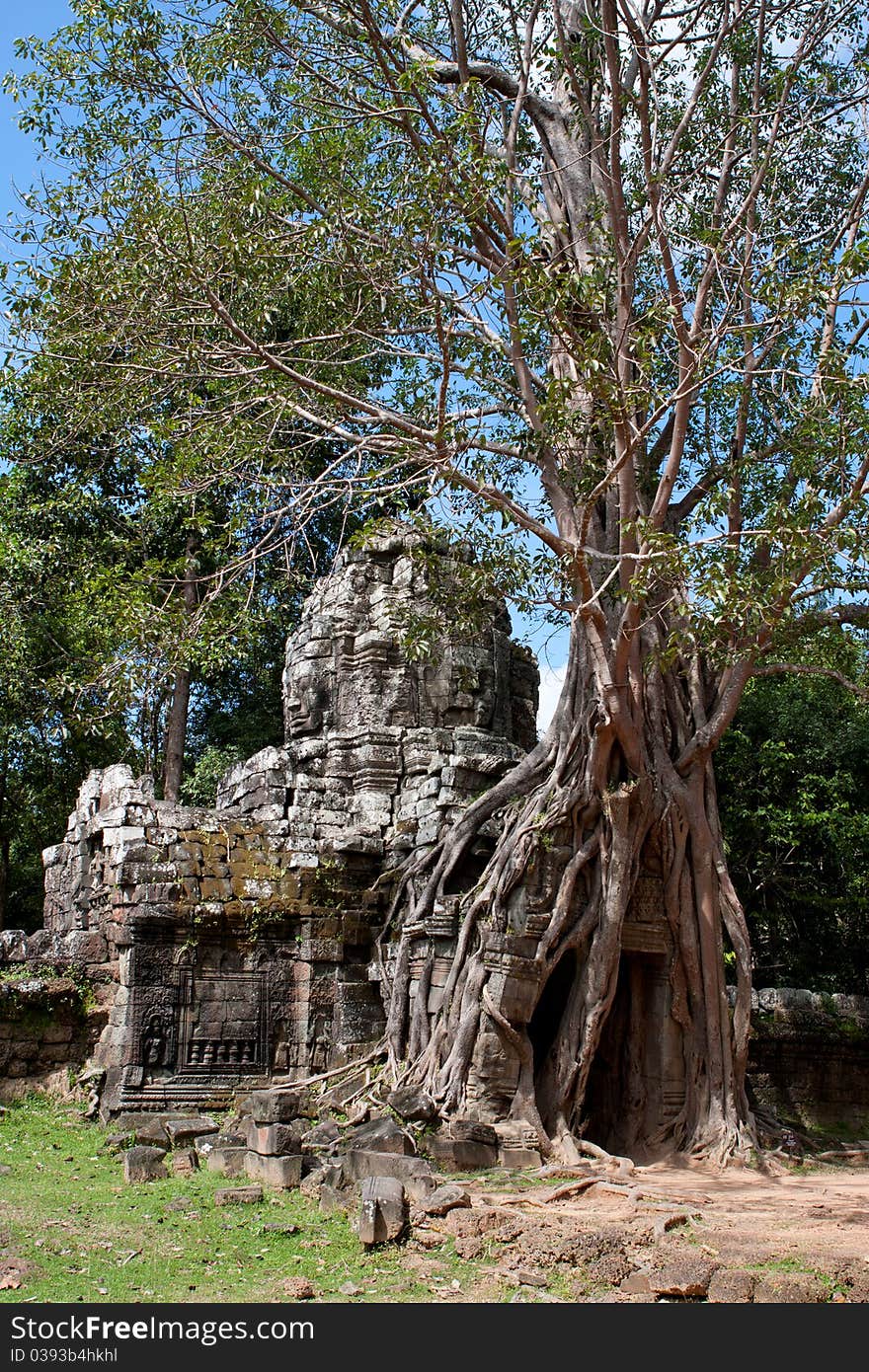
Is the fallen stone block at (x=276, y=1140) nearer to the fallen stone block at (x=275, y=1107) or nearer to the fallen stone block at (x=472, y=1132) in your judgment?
the fallen stone block at (x=275, y=1107)

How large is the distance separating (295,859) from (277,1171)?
356 centimetres

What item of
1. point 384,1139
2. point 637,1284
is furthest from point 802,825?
point 637,1284

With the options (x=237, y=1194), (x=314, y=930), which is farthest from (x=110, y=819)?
(x=237, y=1194)

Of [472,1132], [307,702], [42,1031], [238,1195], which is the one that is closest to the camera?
[238,1195]

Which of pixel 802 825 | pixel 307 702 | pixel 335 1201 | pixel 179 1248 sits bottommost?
pixel 179 1248

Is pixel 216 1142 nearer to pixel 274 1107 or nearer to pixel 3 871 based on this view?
pixel 274 1107

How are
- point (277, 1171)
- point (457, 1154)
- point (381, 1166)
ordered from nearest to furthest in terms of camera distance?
1. point (381, 1166)
2. point (277, 1171)
3. point (457, 1154)

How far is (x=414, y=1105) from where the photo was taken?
27.5ft

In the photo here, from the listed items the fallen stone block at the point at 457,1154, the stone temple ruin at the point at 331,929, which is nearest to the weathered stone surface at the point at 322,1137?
the fallen stone block at the point at 457,1154

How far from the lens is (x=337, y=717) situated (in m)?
12.1

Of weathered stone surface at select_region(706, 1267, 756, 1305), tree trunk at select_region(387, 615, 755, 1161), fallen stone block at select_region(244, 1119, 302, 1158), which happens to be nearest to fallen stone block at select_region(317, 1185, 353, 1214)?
fallen stone block at select_region(244, 1119, 302, 1158)

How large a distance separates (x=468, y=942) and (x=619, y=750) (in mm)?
1856

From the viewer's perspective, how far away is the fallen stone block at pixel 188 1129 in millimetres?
8594

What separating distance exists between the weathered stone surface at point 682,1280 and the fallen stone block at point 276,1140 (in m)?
3.20
